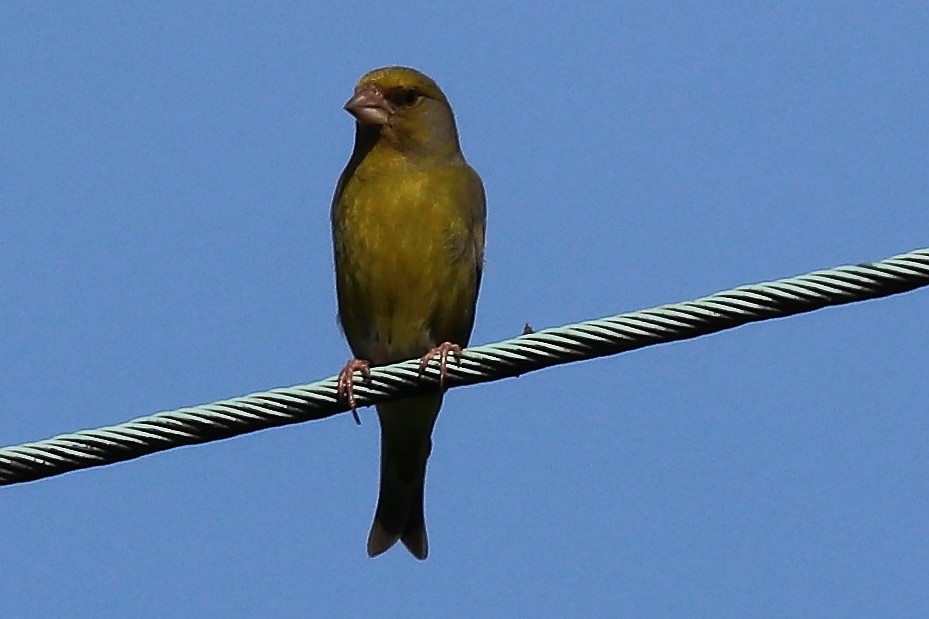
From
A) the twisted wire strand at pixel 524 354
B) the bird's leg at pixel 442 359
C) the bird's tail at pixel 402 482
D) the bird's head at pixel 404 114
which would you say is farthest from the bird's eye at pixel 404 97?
the twisted wire strand at pixel 524 354

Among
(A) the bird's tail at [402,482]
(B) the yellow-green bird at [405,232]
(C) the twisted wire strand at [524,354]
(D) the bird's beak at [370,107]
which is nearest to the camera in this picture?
(C) the twisted wire strand at [524,354]

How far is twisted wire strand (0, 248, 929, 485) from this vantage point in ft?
16.1

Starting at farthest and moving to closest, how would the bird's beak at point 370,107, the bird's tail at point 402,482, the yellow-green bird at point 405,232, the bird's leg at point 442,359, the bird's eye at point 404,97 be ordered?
the bird's tail at point 402,482 < the bird's eye at point 404,97 < the bird's beak at point 370,107 < the yellow-green bird at point 405,232 < the bird's leg at point 442,359

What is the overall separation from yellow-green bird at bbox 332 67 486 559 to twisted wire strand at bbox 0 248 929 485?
1978 mm

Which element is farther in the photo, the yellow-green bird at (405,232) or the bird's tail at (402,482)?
the bird's tail at (402,482)

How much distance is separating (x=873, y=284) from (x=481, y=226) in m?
3.22

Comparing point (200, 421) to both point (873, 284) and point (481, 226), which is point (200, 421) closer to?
point (873, 284)

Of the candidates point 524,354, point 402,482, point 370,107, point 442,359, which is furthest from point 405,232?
point 524,354

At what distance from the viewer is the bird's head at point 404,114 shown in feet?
26.1

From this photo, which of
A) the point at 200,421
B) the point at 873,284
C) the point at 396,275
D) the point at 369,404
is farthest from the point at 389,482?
the point at 873,284

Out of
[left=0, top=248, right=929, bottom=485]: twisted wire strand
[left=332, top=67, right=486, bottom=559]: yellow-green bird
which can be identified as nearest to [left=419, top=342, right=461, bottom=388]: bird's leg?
[left=0, top=248, right=929, bottom=485]: twisted wire strand

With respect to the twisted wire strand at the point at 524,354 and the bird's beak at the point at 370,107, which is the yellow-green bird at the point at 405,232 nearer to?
the bird's beak at the point at 370,107

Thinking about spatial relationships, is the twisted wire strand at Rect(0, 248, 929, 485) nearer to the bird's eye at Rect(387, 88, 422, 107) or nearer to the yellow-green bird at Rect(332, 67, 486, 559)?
the yellow-green bird at Rect(332, 67, 486, 559)

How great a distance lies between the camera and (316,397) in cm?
546
